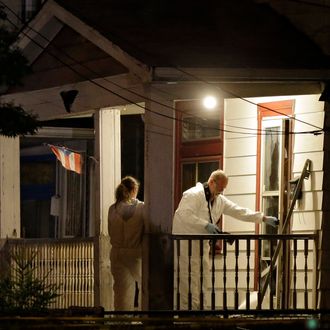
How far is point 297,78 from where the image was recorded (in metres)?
13.5

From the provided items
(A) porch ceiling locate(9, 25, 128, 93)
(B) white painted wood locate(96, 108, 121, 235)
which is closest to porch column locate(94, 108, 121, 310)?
(B) white painted wood locate(96, 108, 121, 235)

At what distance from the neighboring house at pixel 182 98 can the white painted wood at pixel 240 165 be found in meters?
0.02

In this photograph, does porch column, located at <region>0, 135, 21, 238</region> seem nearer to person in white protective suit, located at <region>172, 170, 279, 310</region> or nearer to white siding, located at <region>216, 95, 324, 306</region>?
white siding, located at <region>216, 95, 324, 306</region>

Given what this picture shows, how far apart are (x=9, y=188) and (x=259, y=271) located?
464 centimetres

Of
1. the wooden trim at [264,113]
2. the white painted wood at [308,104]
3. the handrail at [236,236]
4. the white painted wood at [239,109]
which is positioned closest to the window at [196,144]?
the white painted wood at [239,109]

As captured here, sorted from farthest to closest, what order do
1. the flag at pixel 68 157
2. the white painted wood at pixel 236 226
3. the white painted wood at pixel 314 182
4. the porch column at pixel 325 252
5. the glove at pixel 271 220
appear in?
the flag at pixel 68 157, the white painted wood at pixel 236 226, the glove at pixel 271 220, the white painted wood at pixel 314 182, the porch column at pixel 325 252

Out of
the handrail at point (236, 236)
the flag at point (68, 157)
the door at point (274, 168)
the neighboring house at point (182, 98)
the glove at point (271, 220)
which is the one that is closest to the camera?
the handrail at point (236, 236)

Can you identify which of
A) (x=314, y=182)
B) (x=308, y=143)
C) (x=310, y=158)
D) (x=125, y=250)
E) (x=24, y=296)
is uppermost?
(x=308, y=143)

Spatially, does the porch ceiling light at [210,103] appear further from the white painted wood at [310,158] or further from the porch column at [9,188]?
the porch column at [9,188]

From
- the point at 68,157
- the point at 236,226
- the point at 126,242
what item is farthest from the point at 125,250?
the point at 68,157

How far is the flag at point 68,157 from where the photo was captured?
1764 centimetres

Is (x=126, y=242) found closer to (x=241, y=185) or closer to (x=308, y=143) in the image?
(x=241, y=185)

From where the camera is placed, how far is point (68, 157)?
58.1 feet

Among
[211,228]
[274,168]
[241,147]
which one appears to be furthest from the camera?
[241,147]
